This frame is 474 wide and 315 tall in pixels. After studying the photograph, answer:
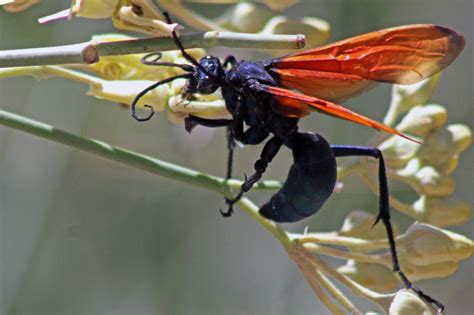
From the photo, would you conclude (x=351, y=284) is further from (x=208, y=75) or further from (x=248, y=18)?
(x=248, y=18)

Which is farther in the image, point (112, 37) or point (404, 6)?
point (404, 6)

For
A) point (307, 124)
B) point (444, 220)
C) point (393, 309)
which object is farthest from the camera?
point (307, 124)

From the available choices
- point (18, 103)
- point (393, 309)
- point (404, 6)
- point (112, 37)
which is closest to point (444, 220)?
point (393, 309)

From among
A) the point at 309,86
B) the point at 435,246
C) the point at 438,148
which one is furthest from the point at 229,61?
the point at 435,246

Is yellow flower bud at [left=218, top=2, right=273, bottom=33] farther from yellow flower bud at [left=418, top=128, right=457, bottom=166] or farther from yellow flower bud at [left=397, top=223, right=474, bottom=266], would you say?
yellow flower bud at [left=397, top=223, right=474, bottom=266]

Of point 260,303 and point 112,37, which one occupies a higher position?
point 112,37

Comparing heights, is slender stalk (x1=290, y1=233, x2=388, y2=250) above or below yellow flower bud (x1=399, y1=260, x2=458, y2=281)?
above

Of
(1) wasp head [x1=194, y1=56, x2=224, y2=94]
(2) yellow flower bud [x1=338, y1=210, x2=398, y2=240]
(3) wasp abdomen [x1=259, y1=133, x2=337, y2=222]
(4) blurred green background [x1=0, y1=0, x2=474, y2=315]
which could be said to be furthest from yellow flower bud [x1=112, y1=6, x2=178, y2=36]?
(4) blurred green background [x1=0, y1=0, x2=474, y2=315]

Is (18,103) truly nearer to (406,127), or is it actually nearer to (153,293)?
(153,293)
